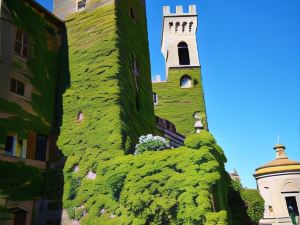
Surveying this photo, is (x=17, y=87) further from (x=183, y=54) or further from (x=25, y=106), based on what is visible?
(x=183, y=54)

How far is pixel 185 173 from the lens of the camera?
13.1m

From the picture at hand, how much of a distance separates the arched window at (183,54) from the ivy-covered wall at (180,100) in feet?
7.03

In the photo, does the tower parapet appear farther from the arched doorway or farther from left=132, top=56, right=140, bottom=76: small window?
the arched doorway

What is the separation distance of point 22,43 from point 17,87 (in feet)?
9.09

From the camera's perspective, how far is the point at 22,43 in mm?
17219

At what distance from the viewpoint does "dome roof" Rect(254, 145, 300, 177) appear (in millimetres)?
31562

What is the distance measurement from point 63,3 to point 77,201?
14.7 metres

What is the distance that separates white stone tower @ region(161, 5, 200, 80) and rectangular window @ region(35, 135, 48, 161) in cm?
2878

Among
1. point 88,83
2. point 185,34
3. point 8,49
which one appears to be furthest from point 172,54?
point 8,49

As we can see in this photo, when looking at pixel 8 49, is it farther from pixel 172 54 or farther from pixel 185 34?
pixel 185 34

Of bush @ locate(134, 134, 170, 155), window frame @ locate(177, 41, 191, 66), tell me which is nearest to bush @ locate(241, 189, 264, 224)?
bush @ locate(134, 134, 170, 155)

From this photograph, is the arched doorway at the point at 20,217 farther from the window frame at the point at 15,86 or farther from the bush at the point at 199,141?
the bush at the point at 199,141

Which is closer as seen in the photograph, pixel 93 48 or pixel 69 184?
pixel 69 184

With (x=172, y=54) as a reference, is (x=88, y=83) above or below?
below
